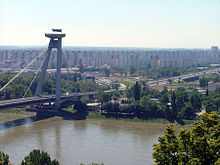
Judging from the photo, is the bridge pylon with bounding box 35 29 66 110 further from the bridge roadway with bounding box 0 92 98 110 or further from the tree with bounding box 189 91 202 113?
the tree with bounding box 189 91 202 113

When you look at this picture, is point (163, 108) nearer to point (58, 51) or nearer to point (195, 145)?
point (58, 51)

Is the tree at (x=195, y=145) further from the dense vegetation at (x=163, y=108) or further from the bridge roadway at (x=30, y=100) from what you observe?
the dense vegetation at (x=163, y=108)

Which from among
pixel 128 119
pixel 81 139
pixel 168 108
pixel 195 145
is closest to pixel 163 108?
pixel 168 108

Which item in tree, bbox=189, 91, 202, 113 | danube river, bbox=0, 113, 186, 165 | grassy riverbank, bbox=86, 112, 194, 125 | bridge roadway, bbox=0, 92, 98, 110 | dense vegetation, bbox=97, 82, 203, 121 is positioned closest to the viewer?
danube river, bbox=0, 113, 186, 165

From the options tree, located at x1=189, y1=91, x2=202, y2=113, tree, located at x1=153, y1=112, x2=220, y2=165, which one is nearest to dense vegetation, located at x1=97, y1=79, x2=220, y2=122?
tree, located at x1=189, y1=91, x2=202, y2=113

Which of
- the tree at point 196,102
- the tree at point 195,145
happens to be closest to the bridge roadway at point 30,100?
the tree at point 196,102

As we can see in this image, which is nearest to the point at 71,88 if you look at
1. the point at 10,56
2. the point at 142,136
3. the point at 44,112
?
the point at 44,112

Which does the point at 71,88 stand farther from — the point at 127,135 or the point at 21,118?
the point at 127,135
